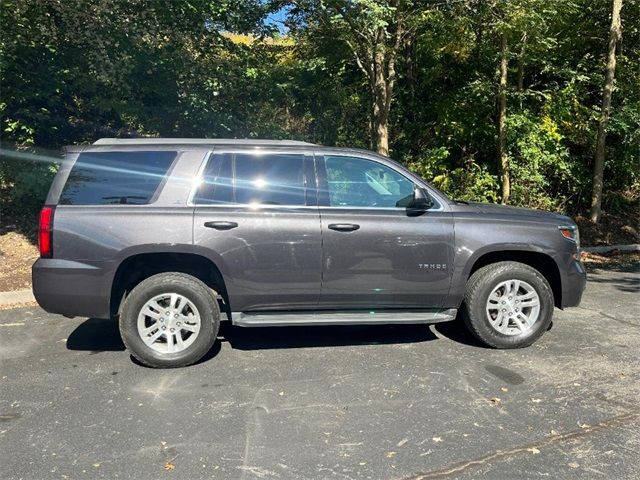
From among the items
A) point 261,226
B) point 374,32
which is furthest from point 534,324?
point 374,32

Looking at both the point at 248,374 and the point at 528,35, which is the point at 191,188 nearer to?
the point at 248,374

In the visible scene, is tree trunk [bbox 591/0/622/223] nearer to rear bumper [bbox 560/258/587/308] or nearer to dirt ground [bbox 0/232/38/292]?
rear bumper [bbox 560/258/587/308]

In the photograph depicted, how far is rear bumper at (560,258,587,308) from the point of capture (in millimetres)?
4863

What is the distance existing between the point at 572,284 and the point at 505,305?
0.66 meters

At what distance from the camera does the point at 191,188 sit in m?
4.52

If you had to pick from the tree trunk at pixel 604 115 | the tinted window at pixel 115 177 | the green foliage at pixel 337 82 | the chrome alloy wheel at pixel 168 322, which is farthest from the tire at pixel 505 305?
the tree trunk at pixel 604 115

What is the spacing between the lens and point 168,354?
4.45 meters

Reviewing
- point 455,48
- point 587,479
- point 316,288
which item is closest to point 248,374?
point 316,288

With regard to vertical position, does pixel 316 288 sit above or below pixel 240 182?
below

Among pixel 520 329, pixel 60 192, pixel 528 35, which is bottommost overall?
pixel 520 329

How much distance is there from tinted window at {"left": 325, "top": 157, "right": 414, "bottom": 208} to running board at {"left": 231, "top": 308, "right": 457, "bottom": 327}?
96 centimetres

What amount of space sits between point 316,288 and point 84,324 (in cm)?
275

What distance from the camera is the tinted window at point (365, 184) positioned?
15.4 ft

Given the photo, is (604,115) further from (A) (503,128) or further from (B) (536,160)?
(A) (503,128)
